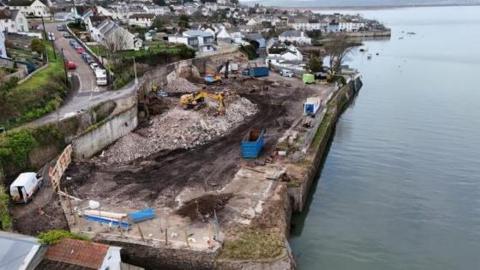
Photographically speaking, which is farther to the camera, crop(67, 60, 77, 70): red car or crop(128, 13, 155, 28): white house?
crop(128, 13, 155, 28): white house

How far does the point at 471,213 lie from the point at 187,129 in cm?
1833

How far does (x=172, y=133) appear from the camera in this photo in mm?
29219

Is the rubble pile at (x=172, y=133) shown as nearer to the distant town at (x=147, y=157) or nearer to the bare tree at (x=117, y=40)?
the distant town at (x=147, y=157)

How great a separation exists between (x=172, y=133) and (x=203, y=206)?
1092 centimetres

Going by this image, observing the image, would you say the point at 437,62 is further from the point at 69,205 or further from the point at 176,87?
the point at 69,205

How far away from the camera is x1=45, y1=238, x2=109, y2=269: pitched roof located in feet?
42.5

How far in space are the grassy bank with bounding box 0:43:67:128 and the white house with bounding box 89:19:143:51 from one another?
13811 millimetres

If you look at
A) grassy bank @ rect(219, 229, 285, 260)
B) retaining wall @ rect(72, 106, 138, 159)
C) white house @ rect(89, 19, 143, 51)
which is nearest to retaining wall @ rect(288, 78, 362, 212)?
grassy bank @ rect(219, 229, 285, 260)

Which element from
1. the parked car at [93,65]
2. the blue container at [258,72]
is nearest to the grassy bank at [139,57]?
the parked car at [93,65]

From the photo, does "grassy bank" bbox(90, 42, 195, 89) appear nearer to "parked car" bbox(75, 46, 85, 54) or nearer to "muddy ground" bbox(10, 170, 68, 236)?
"parked car" bbox(75, 46, 85, 54)

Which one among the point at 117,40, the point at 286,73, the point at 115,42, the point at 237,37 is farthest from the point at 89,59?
the point at 237,37

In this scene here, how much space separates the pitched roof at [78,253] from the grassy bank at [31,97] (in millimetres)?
13860

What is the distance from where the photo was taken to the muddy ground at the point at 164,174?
69.2ft

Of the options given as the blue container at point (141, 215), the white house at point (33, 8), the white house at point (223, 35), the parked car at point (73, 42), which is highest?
the white house at point (33, 8)
